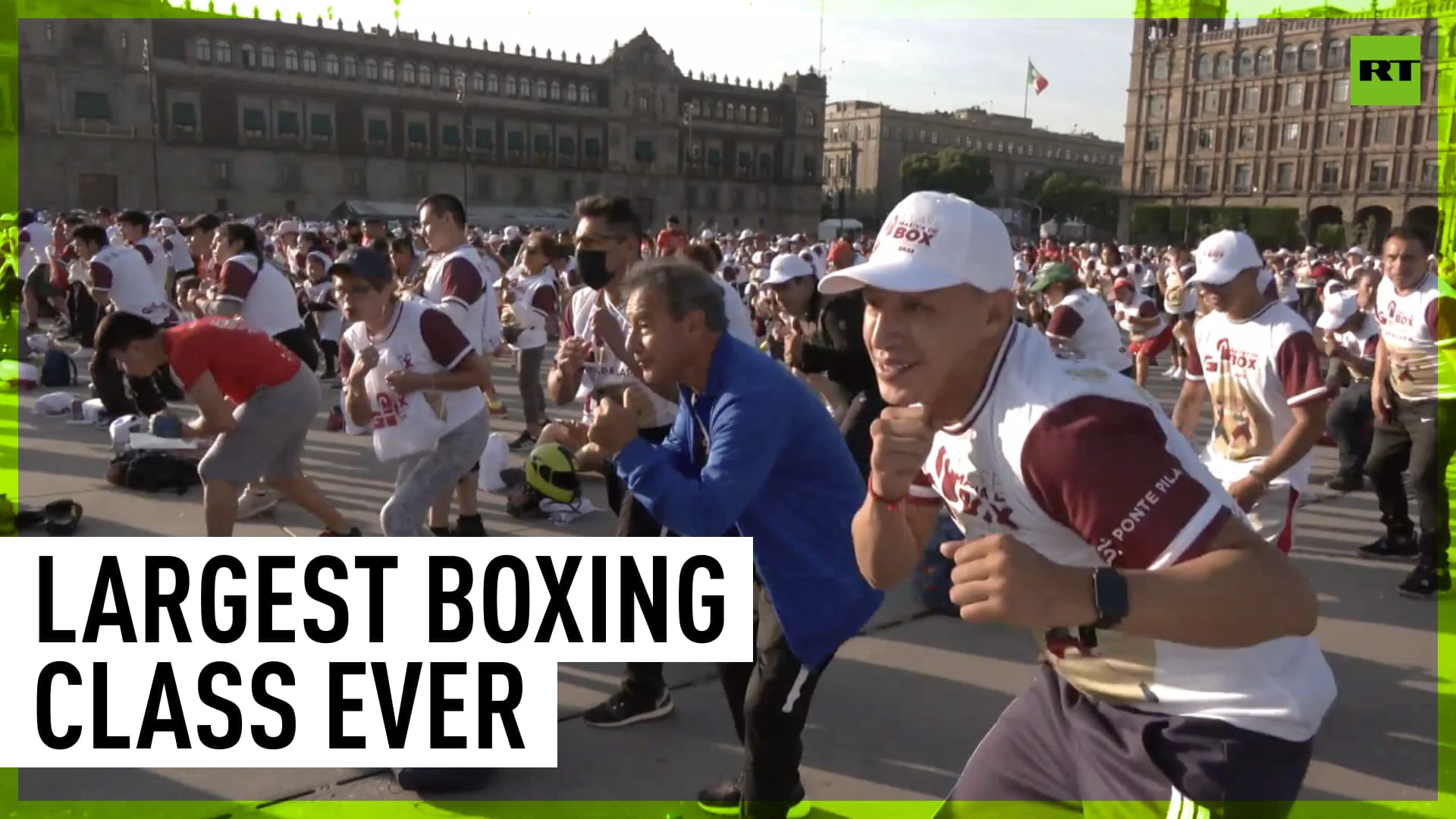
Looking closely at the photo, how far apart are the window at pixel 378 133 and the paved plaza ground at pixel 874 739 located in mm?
73573

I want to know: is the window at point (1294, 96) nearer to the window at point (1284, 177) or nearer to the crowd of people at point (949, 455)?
the window at point (1284, 177)

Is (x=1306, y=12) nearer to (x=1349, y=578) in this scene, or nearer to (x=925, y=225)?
(x=1349, y=578)

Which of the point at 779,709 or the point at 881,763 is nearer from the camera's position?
the point at 779,709

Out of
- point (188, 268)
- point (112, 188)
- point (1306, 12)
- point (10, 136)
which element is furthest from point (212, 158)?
point (1306, 12)

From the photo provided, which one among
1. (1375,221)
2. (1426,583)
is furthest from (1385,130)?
(1426,583)

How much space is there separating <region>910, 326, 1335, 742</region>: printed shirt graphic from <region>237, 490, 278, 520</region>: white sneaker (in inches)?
249

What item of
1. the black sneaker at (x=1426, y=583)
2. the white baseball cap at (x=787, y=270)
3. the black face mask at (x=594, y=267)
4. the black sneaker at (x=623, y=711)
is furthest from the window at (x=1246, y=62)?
the black sneaker at (x=623, y=711)

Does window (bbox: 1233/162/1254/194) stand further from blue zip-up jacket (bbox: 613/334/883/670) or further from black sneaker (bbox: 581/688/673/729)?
blue zip-up jacket (bbox: 613/334/883/670)

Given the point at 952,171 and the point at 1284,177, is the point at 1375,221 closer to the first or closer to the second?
the point at 1284,177

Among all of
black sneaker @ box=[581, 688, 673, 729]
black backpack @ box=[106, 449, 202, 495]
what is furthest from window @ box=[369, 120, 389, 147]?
black sneaker @ box=[581, 688, 673, 729]

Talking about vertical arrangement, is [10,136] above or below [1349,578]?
above

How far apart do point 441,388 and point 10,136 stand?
56658mm

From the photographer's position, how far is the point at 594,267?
5230mm

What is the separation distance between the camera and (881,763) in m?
4.12
